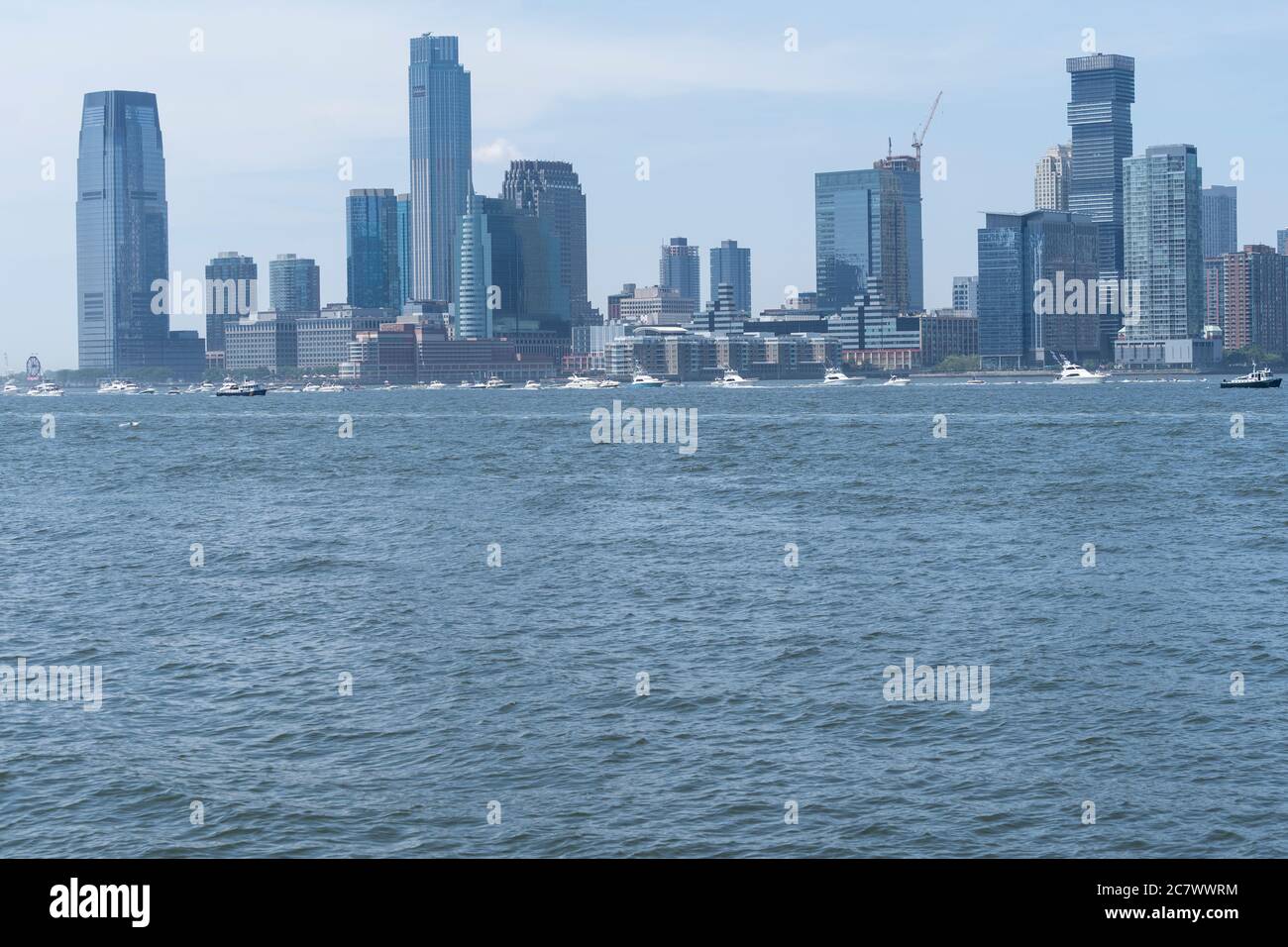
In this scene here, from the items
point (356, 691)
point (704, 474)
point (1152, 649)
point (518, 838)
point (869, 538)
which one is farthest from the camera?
point (704, 474)

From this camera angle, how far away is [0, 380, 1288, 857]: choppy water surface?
23.5 m

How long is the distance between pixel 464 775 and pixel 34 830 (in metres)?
6.87

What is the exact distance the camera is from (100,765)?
26.9m

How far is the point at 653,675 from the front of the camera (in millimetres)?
33781

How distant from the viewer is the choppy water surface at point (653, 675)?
925 inches

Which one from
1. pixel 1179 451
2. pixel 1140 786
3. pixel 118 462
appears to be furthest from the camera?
pixel 118 462

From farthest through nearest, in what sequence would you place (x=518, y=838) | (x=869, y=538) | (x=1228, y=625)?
1. (x=869, y=538)
2. (x=1228, y=625)
3. (x=518, y=838)
